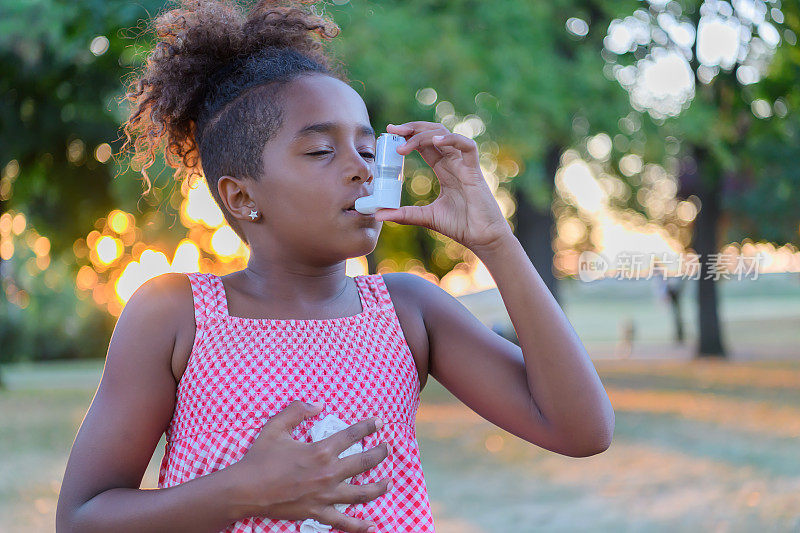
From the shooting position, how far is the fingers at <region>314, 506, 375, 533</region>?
1.50 metres

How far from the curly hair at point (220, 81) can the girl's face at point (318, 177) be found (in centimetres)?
5

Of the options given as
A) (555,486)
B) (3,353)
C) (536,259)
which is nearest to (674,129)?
(536,259)

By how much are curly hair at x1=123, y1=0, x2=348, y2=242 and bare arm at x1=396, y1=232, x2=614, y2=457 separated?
551mm

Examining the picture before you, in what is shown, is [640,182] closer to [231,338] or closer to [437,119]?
[437,119]

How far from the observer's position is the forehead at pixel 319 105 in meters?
1.73

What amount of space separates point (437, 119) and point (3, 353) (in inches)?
922

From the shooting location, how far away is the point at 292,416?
5.00ft

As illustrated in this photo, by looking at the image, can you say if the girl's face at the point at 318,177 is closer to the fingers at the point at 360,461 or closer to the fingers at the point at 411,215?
the fingers at the point at 411,215

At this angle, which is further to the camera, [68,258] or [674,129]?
[68,258]

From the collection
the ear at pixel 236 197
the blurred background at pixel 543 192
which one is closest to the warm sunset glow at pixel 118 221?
the blurred background at pixel 543 192

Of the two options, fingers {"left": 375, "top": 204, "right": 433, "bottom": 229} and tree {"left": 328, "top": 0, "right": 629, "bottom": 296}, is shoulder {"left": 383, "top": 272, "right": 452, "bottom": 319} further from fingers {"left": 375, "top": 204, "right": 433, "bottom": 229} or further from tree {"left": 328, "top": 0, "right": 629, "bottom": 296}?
tree {"left": 328, "top": 0, "right": 629, "bottom": 296}

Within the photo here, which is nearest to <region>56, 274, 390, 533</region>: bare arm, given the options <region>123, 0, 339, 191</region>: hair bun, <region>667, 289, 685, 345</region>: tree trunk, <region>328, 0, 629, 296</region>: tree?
<region>123, 0, 339, 191</region>: hair bun

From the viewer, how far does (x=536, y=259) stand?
13.6 metres
